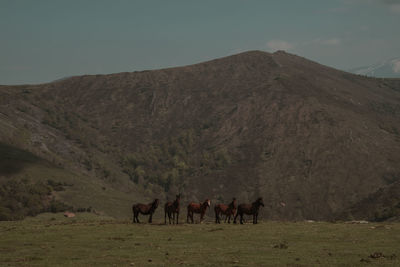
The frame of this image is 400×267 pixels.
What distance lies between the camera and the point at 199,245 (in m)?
26.1

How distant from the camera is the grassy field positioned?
2145 centimetres

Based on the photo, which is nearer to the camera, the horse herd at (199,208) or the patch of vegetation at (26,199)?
the horse herd at (199,208)

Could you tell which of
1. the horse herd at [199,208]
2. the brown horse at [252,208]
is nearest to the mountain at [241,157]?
the horse herd at [199,208]

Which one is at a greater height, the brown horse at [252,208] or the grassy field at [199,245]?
the brown horse at [252,208]

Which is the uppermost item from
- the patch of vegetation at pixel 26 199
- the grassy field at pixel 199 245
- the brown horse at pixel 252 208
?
the brown horse at pixel 252 208

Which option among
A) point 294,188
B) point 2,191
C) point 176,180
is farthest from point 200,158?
point 2,191

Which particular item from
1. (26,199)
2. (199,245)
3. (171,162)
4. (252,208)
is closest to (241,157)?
(171,162)

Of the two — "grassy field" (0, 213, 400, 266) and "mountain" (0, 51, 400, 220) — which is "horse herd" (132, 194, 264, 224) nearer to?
"grassy field" (0, 213, 400, 266)

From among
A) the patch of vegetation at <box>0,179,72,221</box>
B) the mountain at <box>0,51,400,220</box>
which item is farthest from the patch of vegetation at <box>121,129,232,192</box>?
the patch of vegetation at <box>0,179,72,221</box>

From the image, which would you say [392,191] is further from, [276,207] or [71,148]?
[71,148]

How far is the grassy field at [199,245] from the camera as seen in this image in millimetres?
21453

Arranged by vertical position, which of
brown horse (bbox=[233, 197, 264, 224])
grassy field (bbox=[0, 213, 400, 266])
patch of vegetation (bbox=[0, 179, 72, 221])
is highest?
brown horse (bbox=[233, 197, 264, 224])

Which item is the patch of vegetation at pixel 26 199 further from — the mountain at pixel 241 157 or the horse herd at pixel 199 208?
the horse herd at pixel 199 208

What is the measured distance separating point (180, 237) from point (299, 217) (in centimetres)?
10935
